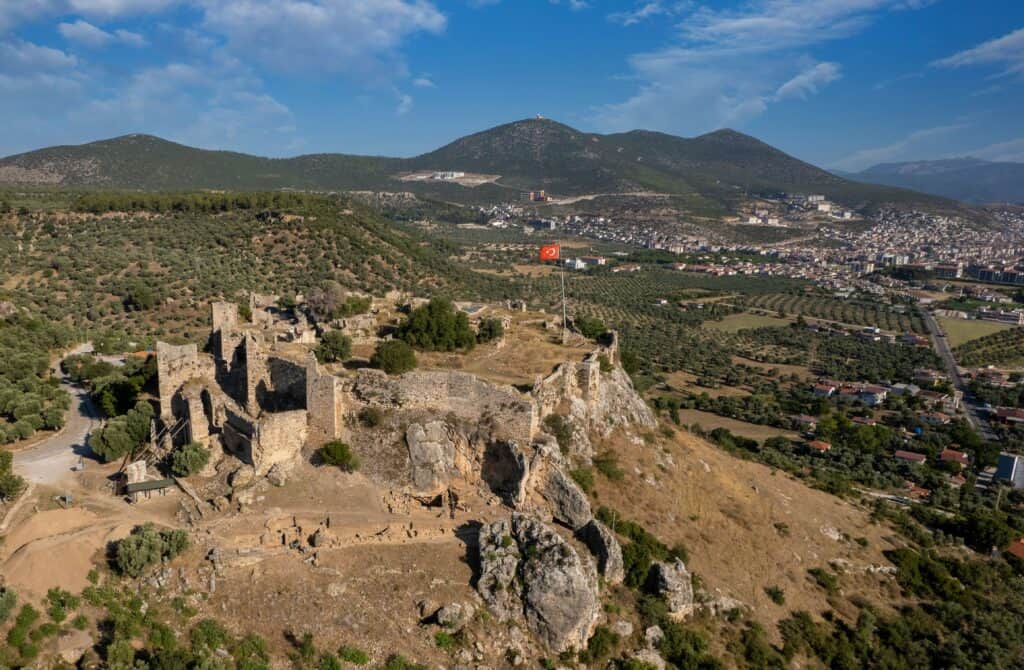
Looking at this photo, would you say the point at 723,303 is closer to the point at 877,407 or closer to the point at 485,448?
the point at 877,407

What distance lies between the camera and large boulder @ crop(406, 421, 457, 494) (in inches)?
929

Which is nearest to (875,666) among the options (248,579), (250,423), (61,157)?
(248,579)

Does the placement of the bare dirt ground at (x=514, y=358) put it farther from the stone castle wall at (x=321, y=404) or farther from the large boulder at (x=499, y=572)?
the large boulder at (x=499, y=572)

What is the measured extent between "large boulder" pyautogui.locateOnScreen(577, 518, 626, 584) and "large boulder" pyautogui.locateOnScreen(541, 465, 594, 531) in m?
0.43

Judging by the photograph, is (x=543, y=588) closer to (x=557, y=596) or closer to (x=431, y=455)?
(x=557, y=596)

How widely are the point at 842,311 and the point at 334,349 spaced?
10671 cm

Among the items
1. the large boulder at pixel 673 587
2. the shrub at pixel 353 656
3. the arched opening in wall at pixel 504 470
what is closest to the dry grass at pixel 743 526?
the large boulder at pixel 673 587

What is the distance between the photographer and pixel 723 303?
115188 millimetres

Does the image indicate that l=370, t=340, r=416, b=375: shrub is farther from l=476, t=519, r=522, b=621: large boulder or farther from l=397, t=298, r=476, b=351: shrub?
l=476, t=519, r=522, b=621: large boulder

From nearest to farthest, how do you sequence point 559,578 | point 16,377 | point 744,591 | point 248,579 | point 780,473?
point 248,579 < point 559,578 < point 744,591 < point 16,377 < point 780,473

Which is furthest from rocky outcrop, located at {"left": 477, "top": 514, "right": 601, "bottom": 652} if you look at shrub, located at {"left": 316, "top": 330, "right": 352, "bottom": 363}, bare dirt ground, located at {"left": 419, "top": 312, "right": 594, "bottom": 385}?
shrub, located at {"left": 316, "top": 330, "right": 352, "bottom": 363}

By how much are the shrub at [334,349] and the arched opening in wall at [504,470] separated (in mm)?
7535

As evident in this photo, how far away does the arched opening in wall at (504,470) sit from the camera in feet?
76.7

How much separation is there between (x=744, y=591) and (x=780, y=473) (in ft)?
45.8
